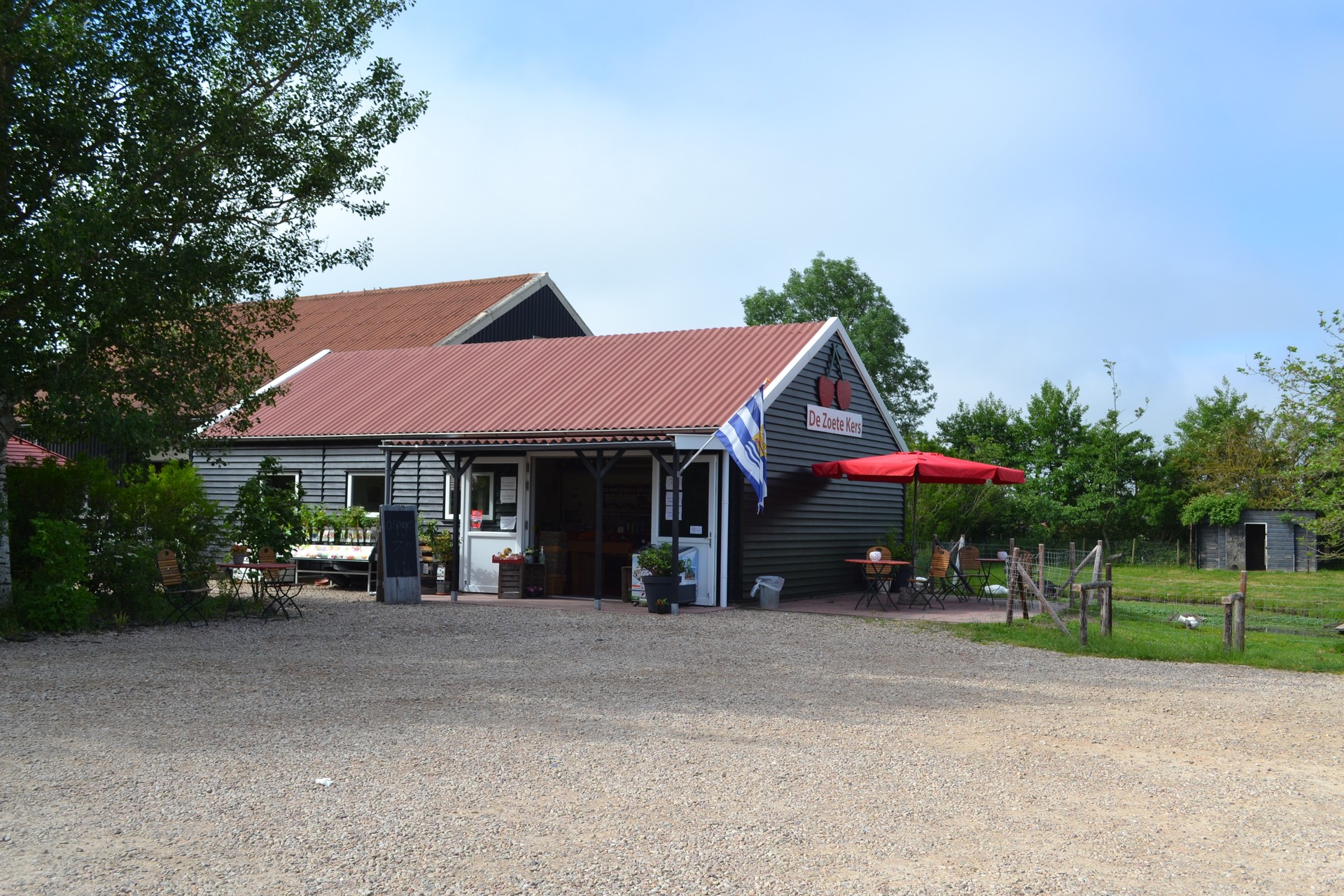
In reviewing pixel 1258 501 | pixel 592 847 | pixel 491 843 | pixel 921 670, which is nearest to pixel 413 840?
pixel 491 843

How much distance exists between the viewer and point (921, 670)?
1035 cm

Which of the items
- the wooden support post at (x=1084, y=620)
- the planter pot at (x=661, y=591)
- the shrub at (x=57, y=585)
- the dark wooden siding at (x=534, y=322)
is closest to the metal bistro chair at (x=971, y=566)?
the planter pot at (x=661, y=591)

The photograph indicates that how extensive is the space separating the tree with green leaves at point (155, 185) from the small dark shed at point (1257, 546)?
85.3 feet

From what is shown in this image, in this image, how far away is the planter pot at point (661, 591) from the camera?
1496 cm

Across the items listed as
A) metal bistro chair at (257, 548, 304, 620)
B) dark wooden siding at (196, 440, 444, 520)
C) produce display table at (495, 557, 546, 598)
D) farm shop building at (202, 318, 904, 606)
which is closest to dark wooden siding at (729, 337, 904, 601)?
farm shop building at (202, 318, 904, 606)

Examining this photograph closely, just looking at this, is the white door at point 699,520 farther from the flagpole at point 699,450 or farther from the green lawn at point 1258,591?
the green lawn at point 1258,591

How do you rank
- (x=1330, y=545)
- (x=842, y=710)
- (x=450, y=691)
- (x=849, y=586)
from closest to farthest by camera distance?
(x=842, y=710)
(x=450, y=691)
(x=1330, y=545)
(x=849, y=586)

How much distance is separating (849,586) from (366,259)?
997 centimetres

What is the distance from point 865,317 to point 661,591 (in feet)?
116

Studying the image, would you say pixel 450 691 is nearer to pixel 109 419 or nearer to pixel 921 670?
pixel 921 670

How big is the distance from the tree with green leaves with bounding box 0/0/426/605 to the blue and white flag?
528 cm

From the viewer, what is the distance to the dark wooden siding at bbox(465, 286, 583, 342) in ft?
93.8

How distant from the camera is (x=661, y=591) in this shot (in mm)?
15180

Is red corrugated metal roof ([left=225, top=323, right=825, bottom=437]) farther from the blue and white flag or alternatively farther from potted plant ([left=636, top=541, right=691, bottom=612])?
potted plant ([left=636, top=541, right=691, bottom=612])
